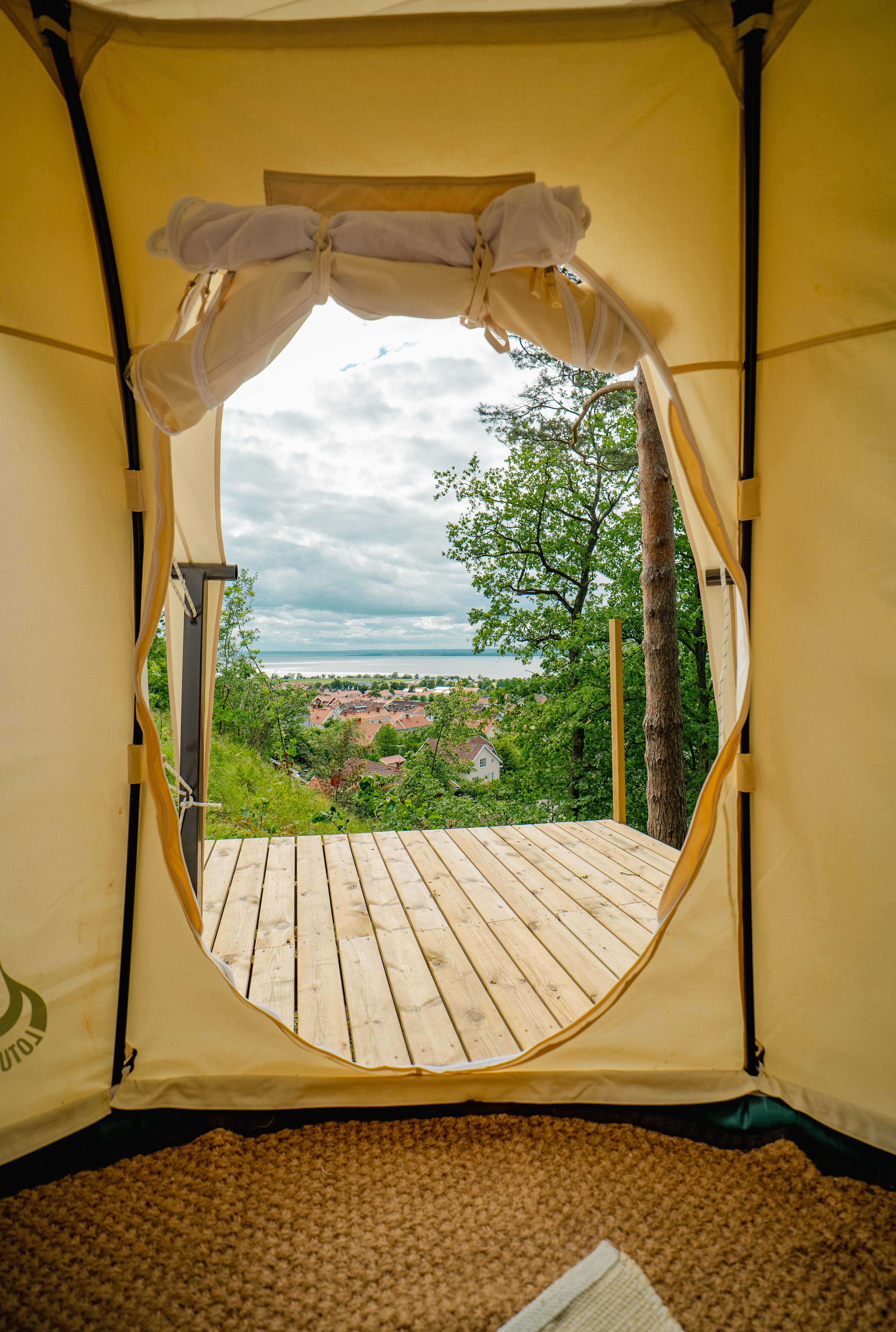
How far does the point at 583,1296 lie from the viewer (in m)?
1.00

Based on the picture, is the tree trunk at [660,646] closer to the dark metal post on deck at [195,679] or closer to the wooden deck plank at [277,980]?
the wooden deck plank at [277,980]

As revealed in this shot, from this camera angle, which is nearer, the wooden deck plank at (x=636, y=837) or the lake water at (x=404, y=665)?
the wooden deck plank at (x=636, y=837)

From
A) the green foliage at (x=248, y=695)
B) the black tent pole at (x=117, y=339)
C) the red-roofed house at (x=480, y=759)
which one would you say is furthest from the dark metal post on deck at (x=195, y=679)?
the red-roofed house at (x=480, y=759)

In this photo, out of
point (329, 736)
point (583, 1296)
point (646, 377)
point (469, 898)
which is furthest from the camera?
point (329, 736)

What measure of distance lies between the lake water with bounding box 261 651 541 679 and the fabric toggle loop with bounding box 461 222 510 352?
5952 mm

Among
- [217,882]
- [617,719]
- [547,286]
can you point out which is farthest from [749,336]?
[217,882]

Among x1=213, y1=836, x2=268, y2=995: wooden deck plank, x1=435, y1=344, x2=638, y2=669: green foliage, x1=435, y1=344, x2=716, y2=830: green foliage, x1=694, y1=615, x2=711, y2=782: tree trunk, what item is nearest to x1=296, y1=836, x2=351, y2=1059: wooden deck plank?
x1=213, y1=836, x2=268, y2=995: wooden deck plank

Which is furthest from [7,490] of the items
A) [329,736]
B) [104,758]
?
[329,736]

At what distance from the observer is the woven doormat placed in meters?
0.95

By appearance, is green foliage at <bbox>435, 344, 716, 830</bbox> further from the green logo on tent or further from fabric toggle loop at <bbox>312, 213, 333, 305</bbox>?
the green logo on tent

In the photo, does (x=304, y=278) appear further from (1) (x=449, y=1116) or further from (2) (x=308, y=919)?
(2) (x=308, y=919)

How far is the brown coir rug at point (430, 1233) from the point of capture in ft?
3.23

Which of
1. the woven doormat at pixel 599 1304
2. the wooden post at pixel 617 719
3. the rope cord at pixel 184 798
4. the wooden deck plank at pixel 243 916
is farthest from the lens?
the wooden post at pixel 617 719

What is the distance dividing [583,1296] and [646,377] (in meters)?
1.64
